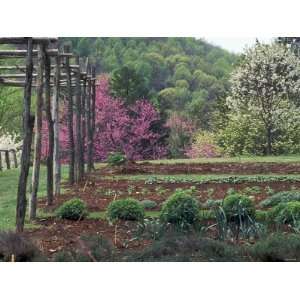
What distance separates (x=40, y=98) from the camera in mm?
10078

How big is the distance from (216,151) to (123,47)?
592 centimetres

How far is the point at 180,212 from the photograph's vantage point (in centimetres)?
878

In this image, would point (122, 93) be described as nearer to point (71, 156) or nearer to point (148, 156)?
point (148, 156)

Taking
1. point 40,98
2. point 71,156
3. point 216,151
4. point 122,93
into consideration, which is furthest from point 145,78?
point 40,98

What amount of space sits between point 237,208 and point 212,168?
952 centimetres

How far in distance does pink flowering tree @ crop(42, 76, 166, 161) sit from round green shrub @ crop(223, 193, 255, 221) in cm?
1435

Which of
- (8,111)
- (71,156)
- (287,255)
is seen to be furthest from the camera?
(8,111)

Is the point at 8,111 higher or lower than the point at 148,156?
higher

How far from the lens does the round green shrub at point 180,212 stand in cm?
877

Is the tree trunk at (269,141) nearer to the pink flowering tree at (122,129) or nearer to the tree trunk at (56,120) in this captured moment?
the pink flowering tree at (122,129)

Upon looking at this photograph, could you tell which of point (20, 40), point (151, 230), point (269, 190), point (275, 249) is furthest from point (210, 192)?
point (275, 249)

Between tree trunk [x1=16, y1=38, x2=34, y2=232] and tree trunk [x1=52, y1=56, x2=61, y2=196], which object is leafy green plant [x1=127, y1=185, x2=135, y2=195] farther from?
tree trunk [x1=16, y1=38, x2=34, y2=232]

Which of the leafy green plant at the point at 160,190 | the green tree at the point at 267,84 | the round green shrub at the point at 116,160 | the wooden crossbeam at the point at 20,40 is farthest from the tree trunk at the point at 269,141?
the wooden crossbeam at the point at 20,40

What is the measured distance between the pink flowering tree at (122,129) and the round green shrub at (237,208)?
47.1 ft
